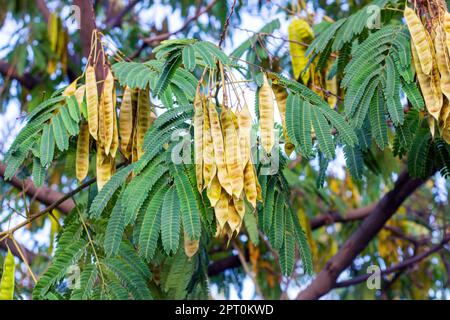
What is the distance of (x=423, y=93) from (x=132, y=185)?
0.98 m

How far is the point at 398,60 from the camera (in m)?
2.81

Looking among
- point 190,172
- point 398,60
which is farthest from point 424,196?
point 190,172

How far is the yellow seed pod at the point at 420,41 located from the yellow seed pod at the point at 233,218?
77cm

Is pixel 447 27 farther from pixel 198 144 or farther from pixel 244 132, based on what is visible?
pixel 198 144

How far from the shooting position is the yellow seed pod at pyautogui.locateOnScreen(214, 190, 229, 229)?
2395 millimetres

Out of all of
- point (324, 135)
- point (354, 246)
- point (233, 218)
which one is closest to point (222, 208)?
point (233, 218)

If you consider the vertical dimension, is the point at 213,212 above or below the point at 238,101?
below

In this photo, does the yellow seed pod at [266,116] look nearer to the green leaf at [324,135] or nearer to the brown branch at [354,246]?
the green leaf at [324,135]

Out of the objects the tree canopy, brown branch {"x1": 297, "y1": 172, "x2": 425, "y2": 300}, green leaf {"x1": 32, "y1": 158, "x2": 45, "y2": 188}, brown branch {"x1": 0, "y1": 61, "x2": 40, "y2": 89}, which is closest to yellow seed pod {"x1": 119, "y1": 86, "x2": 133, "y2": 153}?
the tree canopy

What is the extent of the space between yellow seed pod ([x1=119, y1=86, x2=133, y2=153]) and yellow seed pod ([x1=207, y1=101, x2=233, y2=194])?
1.64 ft

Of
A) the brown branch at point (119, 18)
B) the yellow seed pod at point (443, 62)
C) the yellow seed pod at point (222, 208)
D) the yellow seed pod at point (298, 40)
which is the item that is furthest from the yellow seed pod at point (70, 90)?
the brown branch at point (119, 18)

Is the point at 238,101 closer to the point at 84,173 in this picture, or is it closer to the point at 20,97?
the point at 84,173

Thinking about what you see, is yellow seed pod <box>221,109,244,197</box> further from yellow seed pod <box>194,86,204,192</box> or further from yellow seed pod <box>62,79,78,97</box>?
yellow seed pod <box>62,79,78,97</box>

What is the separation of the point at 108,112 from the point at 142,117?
0.44ft
